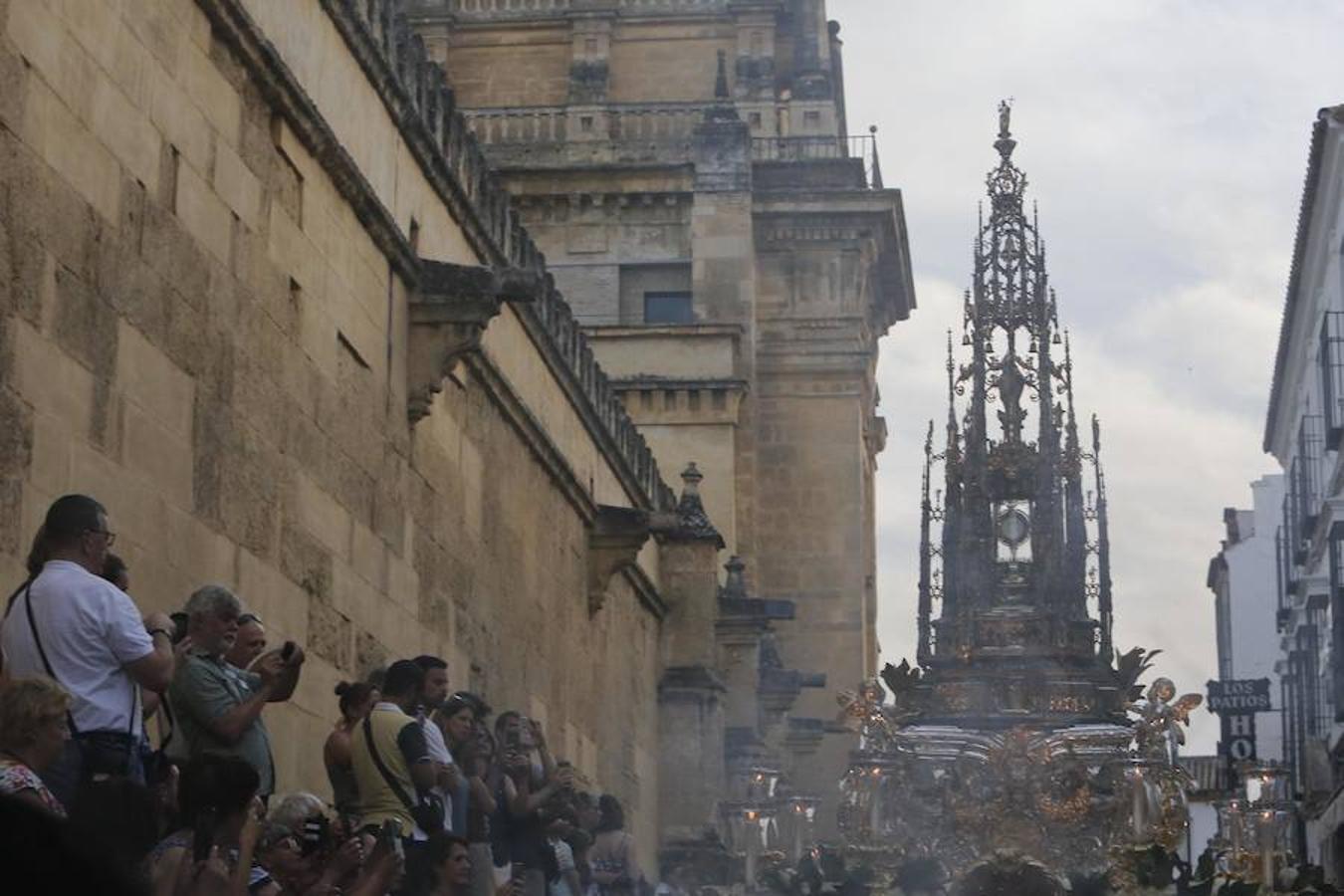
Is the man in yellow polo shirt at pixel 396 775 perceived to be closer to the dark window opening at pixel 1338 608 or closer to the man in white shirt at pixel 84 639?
the man in white shirt at pixel 84 639

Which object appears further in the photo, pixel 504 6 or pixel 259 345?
pixel 504 6

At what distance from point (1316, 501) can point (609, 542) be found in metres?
16.6

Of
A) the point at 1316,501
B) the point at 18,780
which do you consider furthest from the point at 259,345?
the point at 1316,501

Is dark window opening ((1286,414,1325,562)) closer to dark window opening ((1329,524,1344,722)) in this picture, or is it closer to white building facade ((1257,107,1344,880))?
white building facade ((1257,107,1344,880))

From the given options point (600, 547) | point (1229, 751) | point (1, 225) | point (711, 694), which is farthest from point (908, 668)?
point (1229, 751)

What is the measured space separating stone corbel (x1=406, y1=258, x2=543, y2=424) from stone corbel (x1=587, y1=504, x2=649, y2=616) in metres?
8.09

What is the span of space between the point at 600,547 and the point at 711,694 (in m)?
5.75

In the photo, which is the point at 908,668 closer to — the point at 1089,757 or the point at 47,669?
the point at 1089,757

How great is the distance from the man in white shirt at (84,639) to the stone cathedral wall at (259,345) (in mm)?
1688

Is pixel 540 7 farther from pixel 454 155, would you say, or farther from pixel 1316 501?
pixel 454 155

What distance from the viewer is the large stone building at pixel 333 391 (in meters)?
8.35

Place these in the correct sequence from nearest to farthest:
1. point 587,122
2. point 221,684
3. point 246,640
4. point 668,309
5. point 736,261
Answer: point 221,684
point 246,640
point 736,261
point 668,309
point 587,122

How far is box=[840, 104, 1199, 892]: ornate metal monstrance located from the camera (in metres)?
16.6

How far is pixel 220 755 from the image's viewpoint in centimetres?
588
